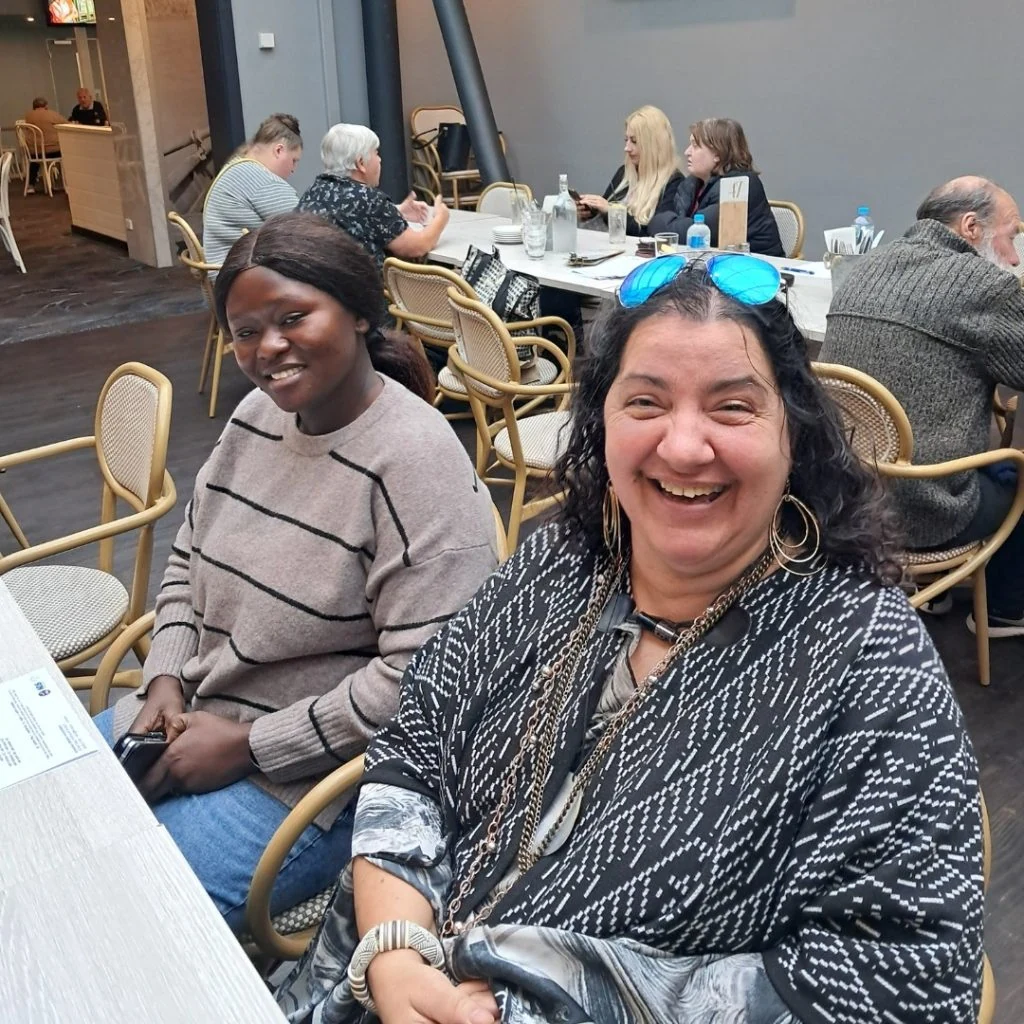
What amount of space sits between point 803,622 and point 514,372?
1971mm

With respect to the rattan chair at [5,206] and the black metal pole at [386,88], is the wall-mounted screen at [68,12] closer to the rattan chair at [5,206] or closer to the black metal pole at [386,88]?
the rattan chair at [5,206]

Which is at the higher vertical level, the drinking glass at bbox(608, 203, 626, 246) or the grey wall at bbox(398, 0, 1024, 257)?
the grey wall at bbox(398, 0, 1024, 257)

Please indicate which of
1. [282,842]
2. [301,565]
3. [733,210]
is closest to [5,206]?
[733,210]

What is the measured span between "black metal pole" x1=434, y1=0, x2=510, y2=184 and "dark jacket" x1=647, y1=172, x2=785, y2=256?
2.70 meters

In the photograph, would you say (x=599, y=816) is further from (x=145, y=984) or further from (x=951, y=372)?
(x=951, y=372)

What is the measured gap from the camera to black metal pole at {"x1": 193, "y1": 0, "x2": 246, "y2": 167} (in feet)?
21.3

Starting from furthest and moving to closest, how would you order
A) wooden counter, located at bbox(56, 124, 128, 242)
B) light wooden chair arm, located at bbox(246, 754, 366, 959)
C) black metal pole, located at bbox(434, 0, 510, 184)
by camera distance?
1. wooden counter, located at bbox(56, 124, 128, 242)
2. black metal pole, located at bbox(434, 0, 510, 184)
3. light wooden chair arm, located at bbox(246, 754, 366, 959)

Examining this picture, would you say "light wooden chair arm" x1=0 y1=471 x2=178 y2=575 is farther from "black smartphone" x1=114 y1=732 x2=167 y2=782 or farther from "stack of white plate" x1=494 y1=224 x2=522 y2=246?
"stack of white plate" x1=494 y1=224 x2=522 y2=246

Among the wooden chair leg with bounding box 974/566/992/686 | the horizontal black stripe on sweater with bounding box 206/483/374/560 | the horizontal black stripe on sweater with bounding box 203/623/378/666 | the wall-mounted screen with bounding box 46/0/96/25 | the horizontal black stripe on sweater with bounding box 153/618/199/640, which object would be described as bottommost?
the wooden chair leg with bounding box 974/566/992/686

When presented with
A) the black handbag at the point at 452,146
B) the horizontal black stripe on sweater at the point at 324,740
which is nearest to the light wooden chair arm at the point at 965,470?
the horizontal black stripe on sweater at the point at 324,740

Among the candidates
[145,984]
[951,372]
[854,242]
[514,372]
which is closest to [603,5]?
[854,242]

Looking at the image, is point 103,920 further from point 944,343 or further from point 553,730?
point 944,343

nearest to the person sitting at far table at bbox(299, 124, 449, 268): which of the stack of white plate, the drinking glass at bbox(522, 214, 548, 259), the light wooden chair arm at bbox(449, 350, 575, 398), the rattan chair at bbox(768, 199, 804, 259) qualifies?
the stack of white plate

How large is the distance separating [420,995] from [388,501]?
62cm
